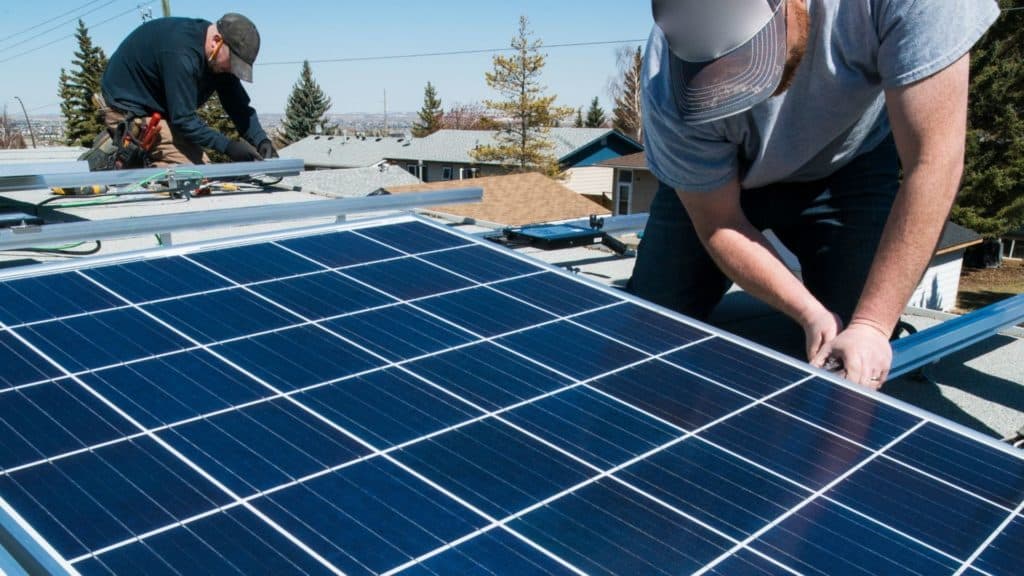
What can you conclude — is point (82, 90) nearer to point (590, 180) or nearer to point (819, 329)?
point (590, 180)

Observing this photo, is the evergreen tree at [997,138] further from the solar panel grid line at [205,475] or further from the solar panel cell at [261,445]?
the solar panel grid line at [205,475]

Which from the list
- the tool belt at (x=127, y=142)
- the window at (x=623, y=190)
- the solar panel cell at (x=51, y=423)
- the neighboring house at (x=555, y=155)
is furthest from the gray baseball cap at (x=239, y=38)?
the neighboring house at (x=555, y=155)

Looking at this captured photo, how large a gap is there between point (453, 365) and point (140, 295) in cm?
150

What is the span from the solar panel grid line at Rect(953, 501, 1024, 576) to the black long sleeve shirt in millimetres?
8835

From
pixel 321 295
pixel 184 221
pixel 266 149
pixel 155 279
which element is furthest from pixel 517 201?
pixel 155 279

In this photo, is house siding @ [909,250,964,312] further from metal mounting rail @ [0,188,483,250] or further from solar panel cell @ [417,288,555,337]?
solar panel cell @ [417,288,555,337]

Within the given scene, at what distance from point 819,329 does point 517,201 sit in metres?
9.26

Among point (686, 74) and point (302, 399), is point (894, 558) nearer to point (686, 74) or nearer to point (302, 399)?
point (686, 74)

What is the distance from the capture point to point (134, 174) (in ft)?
30.4

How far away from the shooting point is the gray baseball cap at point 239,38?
30.6 feet

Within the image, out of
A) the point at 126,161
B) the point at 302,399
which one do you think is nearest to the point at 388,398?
the point at 302,399

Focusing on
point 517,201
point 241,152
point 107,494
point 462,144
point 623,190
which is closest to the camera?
point 107,494

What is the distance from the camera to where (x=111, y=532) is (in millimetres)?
2219

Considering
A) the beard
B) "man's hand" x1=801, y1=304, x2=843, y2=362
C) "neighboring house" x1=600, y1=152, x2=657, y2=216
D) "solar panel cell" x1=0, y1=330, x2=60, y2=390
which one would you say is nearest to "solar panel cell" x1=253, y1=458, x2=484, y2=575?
"solar panel cell" x1=0, y1=330, x2=60, y2=390
